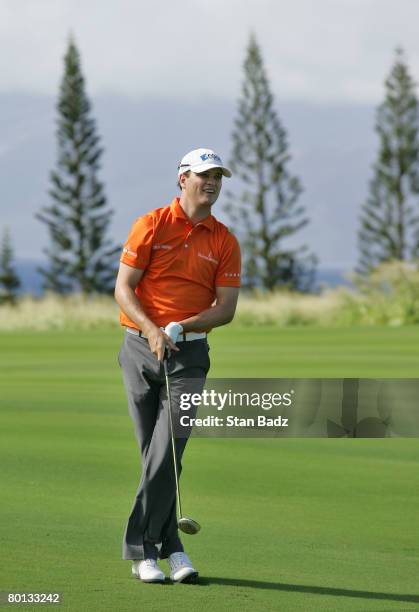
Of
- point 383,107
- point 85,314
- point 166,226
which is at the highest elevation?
point 383,107

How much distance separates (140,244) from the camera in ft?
16.5

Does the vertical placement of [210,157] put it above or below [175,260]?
above

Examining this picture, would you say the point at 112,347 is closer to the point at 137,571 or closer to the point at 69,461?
the point at 69,461

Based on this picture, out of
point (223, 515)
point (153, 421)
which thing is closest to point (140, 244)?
point (153, 421)

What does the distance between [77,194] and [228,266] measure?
51945 mm

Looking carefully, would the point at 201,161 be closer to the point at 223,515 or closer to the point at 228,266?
the point at 228,266

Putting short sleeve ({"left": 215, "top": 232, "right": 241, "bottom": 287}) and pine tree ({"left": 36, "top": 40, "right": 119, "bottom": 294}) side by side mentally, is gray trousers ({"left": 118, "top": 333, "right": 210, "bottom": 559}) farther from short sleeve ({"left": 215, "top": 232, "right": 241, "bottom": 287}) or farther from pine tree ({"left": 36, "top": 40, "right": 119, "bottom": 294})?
pine tree ({"left": 36, "top": 40, "right": 119, "bottom": 294})

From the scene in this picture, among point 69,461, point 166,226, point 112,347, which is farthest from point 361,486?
point 112,347

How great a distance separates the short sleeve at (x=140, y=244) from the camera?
5027mm

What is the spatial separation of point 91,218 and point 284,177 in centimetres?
837

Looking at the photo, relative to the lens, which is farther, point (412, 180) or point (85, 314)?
point (412, 180)

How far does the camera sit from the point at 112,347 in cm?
2369

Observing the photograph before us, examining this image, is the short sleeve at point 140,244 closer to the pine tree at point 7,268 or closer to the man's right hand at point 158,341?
the man's right hand at point 158,341

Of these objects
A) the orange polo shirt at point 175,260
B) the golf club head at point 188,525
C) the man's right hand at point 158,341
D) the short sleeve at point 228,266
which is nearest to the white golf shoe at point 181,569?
the golf club head at point 188,525
